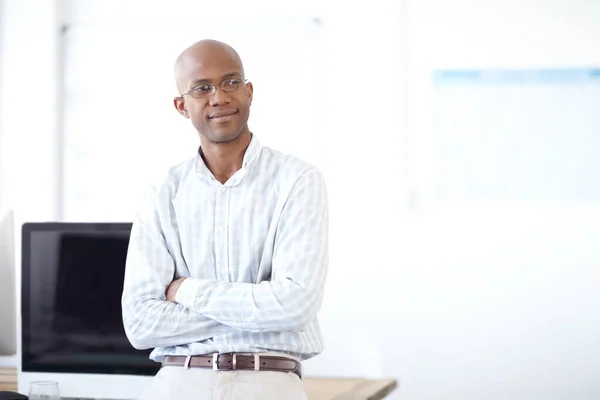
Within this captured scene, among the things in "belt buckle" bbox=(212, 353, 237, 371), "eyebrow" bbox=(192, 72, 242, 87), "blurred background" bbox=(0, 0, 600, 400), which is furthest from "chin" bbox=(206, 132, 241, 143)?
"blurred background" bbox=(0, 0, 600, 400)

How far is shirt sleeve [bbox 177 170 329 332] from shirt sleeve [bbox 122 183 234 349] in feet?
0.10

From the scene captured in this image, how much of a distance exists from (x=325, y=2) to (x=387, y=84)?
543 millimetres

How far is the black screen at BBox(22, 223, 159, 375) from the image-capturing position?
244 centimetres

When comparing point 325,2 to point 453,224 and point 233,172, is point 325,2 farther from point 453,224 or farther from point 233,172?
point 233,172

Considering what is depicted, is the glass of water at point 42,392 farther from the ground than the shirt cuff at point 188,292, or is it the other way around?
the shirt cuff at point 188,292

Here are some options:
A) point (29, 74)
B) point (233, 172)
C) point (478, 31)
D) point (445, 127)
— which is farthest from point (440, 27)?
point (233, 172)

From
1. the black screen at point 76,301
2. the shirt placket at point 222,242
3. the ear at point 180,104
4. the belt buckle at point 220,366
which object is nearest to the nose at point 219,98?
the ear at point 180,104

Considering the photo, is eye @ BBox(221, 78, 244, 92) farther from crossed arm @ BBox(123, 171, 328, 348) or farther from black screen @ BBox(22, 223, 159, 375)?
black screen @ BBox(22, 223, 159, 375)

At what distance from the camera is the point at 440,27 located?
14.7ft

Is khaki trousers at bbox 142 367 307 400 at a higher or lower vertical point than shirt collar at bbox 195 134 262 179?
lower

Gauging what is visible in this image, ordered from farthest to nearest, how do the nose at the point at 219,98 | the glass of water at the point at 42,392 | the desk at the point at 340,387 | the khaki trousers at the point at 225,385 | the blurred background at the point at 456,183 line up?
1. the blurred background at the point at 456,183
2. the desk at the point at 340,387
3. the glass of water at the point at 42,392
4. the nose at the point at 219,98
5. the khaki trousers at the point at 225,385

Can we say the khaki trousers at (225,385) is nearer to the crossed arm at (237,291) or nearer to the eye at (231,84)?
the crossed arm at (237,291)

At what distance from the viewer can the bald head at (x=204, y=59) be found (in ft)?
5.95

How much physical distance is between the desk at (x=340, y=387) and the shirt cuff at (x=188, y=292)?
0.68 metres
